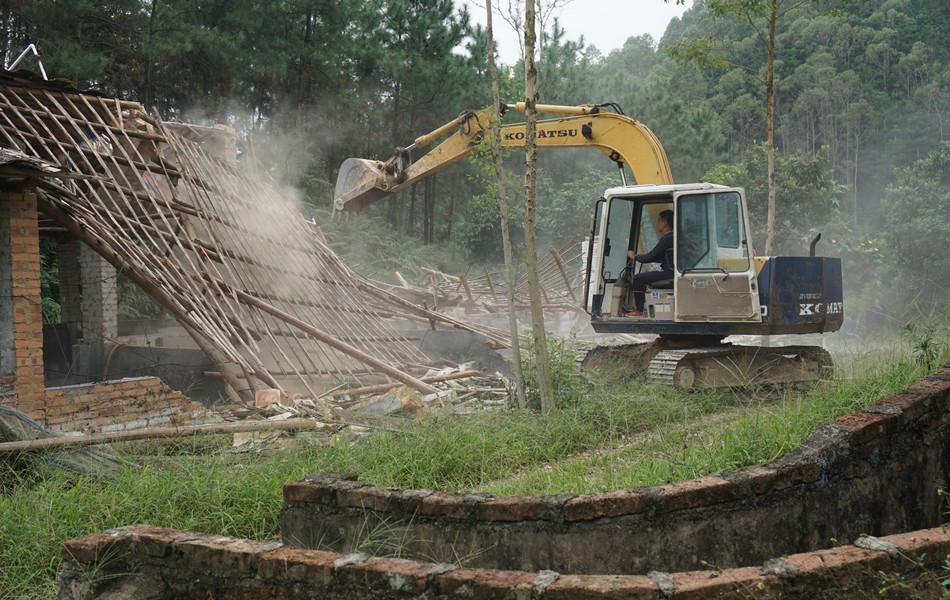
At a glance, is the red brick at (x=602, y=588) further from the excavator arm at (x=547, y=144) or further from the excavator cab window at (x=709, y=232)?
the excavator arm at (x=547, y=144)

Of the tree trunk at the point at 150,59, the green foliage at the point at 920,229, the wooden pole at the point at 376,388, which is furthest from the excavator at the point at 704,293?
the tree trunk at the point at 150,59

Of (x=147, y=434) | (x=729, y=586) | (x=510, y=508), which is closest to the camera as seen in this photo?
(x=729, y=586)

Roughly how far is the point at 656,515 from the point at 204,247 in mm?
8646

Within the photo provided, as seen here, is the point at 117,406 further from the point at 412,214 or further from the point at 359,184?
the point at 412,214

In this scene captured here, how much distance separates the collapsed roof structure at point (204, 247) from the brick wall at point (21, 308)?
0.62 meters

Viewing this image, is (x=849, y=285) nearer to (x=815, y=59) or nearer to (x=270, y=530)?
(x=270, y=530)

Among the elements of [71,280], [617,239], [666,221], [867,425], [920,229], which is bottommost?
[867,425]

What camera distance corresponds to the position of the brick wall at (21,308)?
833 centimetres

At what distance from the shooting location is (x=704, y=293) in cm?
920

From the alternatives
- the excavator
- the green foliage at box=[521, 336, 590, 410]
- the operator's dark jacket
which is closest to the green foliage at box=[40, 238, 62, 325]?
the excavator

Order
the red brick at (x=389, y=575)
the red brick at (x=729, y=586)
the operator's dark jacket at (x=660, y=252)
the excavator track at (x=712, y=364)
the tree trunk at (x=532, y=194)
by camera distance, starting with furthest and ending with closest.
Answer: the operator's dark jacket at (x=660, y=252) < the excavator track at (x=712, y=364) < the tree trunk at (x=532, y=194) < the red brick at (x=389, y=575) < the red brick at (x=729, y=586)

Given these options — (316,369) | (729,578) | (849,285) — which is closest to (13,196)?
(316,369)

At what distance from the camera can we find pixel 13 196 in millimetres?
8461

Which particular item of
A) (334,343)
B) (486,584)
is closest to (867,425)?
(486,584)
